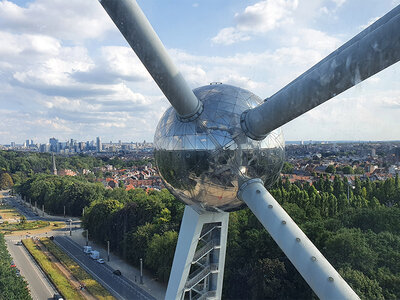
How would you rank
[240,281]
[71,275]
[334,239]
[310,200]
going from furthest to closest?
[310,200] < [71,275] < [240,281] < [334,239]

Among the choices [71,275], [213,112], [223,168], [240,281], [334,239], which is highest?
[213,112]

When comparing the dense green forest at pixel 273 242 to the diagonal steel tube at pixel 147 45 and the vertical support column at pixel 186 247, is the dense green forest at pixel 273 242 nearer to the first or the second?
the vertical support column at pixel 186 247

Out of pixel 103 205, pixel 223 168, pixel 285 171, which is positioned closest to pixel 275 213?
pixel 223 168

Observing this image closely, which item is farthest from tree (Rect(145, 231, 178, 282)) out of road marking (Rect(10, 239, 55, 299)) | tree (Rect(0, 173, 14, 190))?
tree (Rect(0, 173, 14, 190))

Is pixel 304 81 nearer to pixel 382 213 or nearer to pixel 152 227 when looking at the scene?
pixel 382 213

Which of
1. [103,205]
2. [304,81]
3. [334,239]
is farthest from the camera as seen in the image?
[103,205]
